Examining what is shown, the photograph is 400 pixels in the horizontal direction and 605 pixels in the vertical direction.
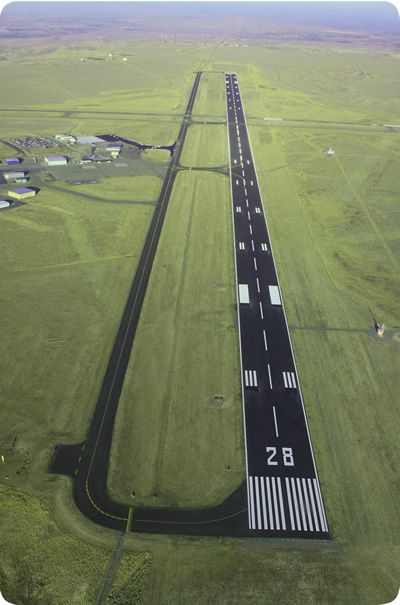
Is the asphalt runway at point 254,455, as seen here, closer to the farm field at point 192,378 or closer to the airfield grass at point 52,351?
the farm field at point 192,378

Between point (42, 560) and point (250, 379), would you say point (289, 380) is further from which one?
point (42, 560)

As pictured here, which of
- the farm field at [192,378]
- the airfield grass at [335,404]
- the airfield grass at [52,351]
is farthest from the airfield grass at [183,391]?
the airfield grass at [52,351]

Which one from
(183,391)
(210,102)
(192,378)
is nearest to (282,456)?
(183,391)

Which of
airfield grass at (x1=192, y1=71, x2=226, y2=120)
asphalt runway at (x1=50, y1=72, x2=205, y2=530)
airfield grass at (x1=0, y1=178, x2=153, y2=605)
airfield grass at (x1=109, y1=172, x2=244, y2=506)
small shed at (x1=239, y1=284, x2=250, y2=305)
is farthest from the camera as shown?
airfield grass at (x1=192, y1=71, x2=226, y2=120)

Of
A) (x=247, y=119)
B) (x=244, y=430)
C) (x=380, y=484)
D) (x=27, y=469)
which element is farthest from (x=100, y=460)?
(x=247, y=119)

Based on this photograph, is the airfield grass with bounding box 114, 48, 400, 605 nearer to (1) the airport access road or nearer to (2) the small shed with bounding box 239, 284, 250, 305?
(1) the airport access road

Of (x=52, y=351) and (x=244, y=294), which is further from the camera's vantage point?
(x=244, y=294)

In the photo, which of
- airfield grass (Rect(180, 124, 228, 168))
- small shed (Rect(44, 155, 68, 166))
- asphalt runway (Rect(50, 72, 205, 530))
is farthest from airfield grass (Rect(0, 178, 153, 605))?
airfield grass (Rect(180, 124, 228, 168))
